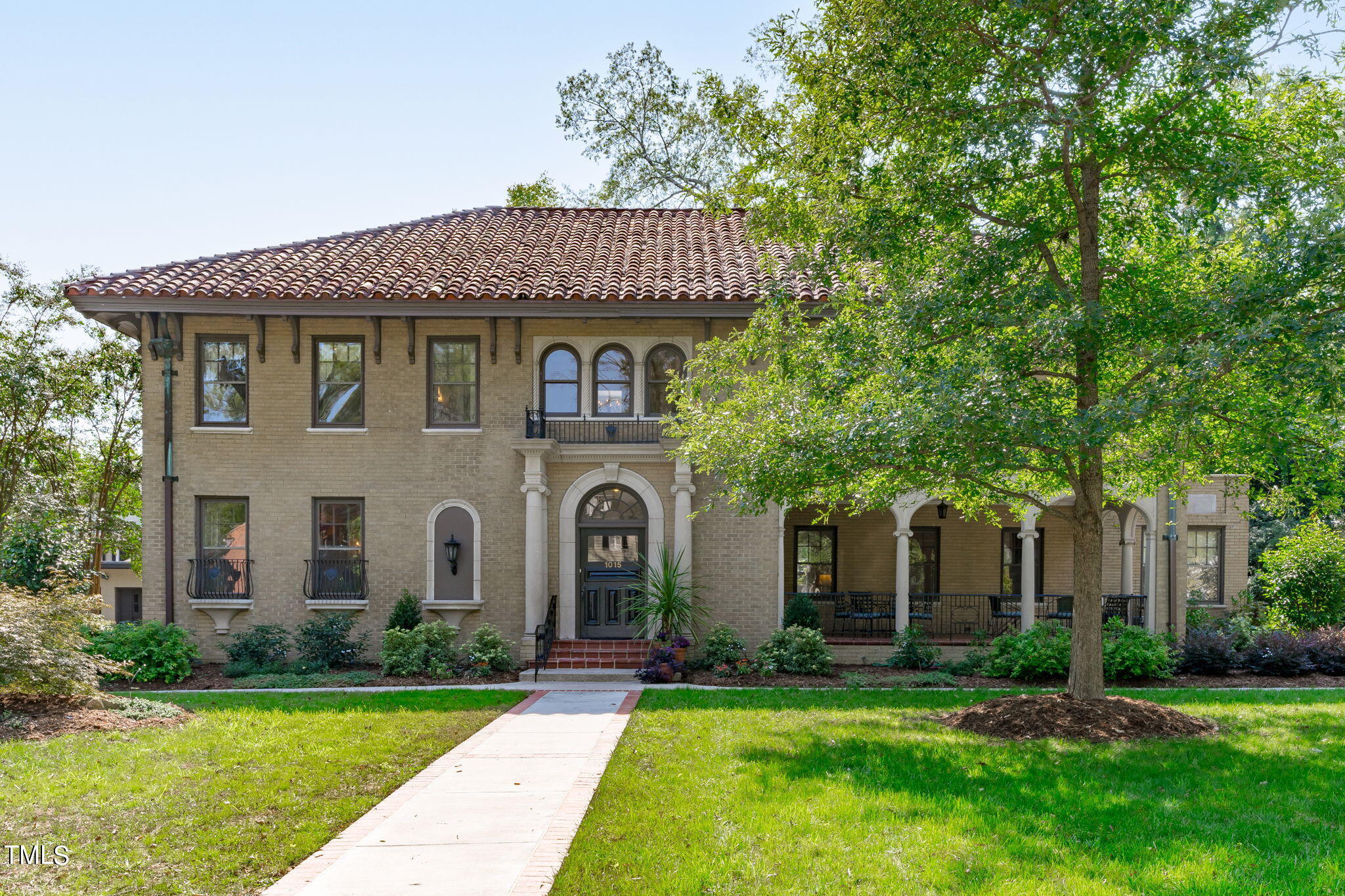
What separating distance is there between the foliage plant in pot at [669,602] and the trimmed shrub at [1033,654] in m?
4.85

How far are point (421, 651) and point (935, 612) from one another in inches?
427

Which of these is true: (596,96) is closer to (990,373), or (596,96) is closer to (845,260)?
(845,260)

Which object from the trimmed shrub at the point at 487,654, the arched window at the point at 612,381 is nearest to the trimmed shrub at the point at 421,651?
the trimmed shrub at the point at 487,654

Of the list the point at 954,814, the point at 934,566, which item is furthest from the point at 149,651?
the point at 934,566

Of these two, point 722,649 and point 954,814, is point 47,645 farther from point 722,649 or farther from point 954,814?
point 954,814

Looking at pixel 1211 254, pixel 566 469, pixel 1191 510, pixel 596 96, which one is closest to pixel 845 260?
pixel 1211 254

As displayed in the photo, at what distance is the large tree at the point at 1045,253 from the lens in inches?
362

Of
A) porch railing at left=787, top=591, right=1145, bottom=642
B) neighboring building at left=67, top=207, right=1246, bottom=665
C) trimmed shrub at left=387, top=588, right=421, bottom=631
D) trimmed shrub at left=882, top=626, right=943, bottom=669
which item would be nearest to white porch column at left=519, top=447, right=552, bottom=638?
neighboring building at left=67, top=207, right=1246, bottom=665

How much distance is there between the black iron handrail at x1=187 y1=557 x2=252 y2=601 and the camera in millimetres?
16828

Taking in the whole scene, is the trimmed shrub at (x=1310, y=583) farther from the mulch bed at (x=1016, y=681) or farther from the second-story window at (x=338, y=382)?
the second-story window at (x=338, y=382)

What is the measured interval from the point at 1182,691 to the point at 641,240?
1269cm

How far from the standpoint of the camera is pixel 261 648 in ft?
53.2

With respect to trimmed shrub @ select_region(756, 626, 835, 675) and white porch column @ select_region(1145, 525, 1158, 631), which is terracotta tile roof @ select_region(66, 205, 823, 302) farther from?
white porch column @ select_region(1145, 525, 1158, 631)

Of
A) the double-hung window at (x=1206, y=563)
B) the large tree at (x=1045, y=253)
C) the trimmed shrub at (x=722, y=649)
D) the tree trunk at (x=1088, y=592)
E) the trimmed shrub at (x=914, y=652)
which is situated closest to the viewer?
the large tree at (x=1045, y=253)
